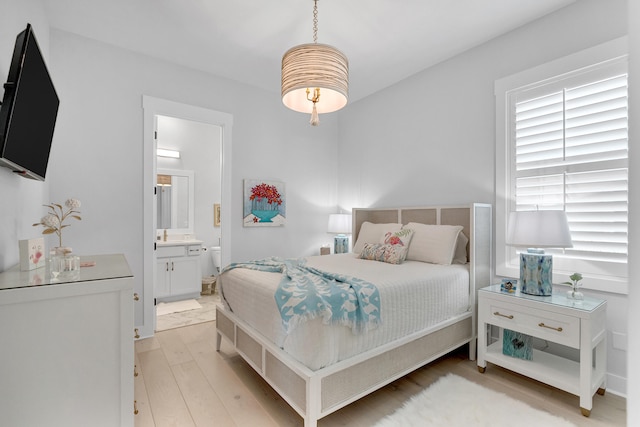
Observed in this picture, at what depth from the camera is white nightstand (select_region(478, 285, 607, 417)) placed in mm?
1917

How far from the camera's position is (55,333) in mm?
1252

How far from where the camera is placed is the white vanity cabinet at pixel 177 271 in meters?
4.17

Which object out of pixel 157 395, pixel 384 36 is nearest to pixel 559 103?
pixel 384 36

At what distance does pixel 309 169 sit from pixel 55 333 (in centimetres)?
349

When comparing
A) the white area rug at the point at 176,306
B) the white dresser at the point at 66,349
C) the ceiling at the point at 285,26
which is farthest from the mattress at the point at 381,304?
the ceiling at the point at 285,26

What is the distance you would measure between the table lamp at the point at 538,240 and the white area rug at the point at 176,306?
3.66 meters

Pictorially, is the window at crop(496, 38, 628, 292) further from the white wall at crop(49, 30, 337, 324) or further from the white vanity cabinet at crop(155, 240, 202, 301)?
the white vanity cabinet at crop(155, 240, 202, 301)

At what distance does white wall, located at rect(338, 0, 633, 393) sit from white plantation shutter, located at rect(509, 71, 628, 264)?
0.83ft

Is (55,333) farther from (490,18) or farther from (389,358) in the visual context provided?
(490,18)

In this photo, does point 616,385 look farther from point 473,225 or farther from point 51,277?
point 51,277

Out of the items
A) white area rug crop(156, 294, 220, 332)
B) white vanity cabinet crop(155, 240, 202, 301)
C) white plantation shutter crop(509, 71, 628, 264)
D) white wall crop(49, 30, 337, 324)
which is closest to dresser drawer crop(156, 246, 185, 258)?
white vanity cabinet crop(155, 240, 202, 301)

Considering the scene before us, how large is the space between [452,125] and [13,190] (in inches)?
138

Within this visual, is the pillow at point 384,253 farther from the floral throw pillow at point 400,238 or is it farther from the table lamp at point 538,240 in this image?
the table lamp at point 538,240

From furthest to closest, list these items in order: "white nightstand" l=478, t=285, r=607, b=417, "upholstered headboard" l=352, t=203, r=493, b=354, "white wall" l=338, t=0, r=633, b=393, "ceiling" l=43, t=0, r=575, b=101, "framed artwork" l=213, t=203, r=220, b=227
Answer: "framed artwork" l=213, t=203, r=220, b=227 → "upholstered headboard" l=352, t=203, r=493, b=354 → "ceiling" l=43, t=0, r=575, b=101 → "white wall" l=338, t=0, r=633, b=393 → "white nightstand" l=478, t=285, r=607, b=417
